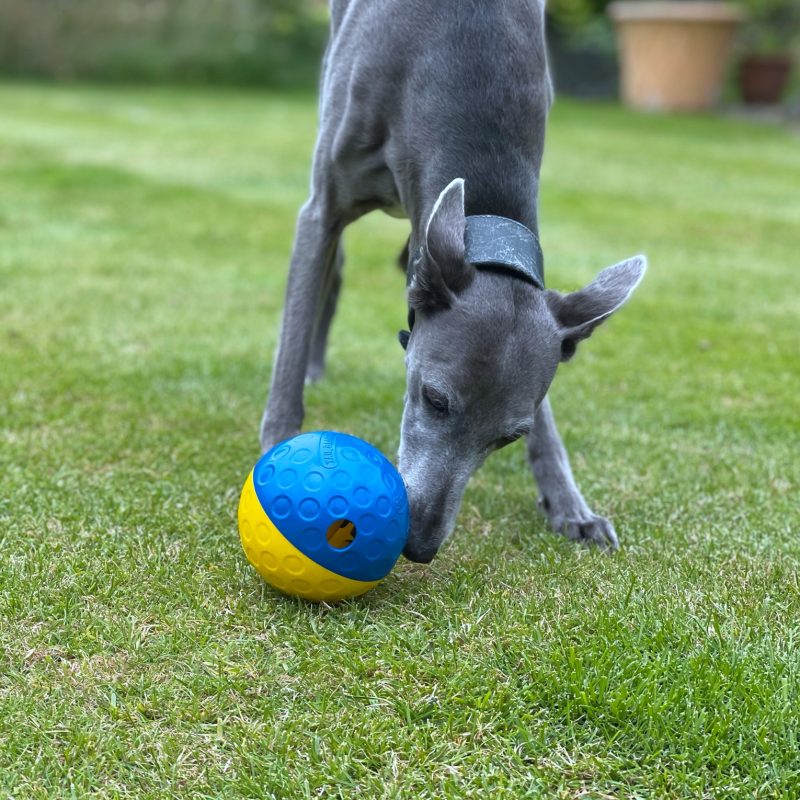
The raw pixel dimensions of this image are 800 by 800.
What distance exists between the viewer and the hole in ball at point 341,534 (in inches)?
102

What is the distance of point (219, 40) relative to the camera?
834 inches

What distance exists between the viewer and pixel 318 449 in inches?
107

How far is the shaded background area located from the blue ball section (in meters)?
18.1

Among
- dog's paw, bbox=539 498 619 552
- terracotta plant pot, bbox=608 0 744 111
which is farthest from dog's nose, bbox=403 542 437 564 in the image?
terracotta plant pot, bbox=608 0 744 111

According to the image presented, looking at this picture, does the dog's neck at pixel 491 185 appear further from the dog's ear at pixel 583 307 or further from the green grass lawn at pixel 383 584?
the green grass lawn at pixel 383 584

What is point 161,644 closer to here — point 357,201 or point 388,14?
point 357,201

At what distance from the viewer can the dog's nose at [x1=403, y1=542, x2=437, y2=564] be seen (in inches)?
110

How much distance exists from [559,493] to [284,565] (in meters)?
1.15

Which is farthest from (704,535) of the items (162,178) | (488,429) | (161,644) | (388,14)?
(162,178)

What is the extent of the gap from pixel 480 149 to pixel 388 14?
65 centimetres

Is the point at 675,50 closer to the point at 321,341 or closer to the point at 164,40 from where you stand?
the point at 164,40

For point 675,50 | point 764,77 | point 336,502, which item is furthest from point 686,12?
point 336,502

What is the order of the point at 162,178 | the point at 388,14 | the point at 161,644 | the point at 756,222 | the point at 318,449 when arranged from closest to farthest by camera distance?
the point at 161,644 < the point at 318,449 < the point at 388,14 < the point at 756,222 < the point at 162,178

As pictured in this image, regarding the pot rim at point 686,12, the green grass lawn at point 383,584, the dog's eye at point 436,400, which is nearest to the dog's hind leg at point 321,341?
the green grass lawn at point 383,584
